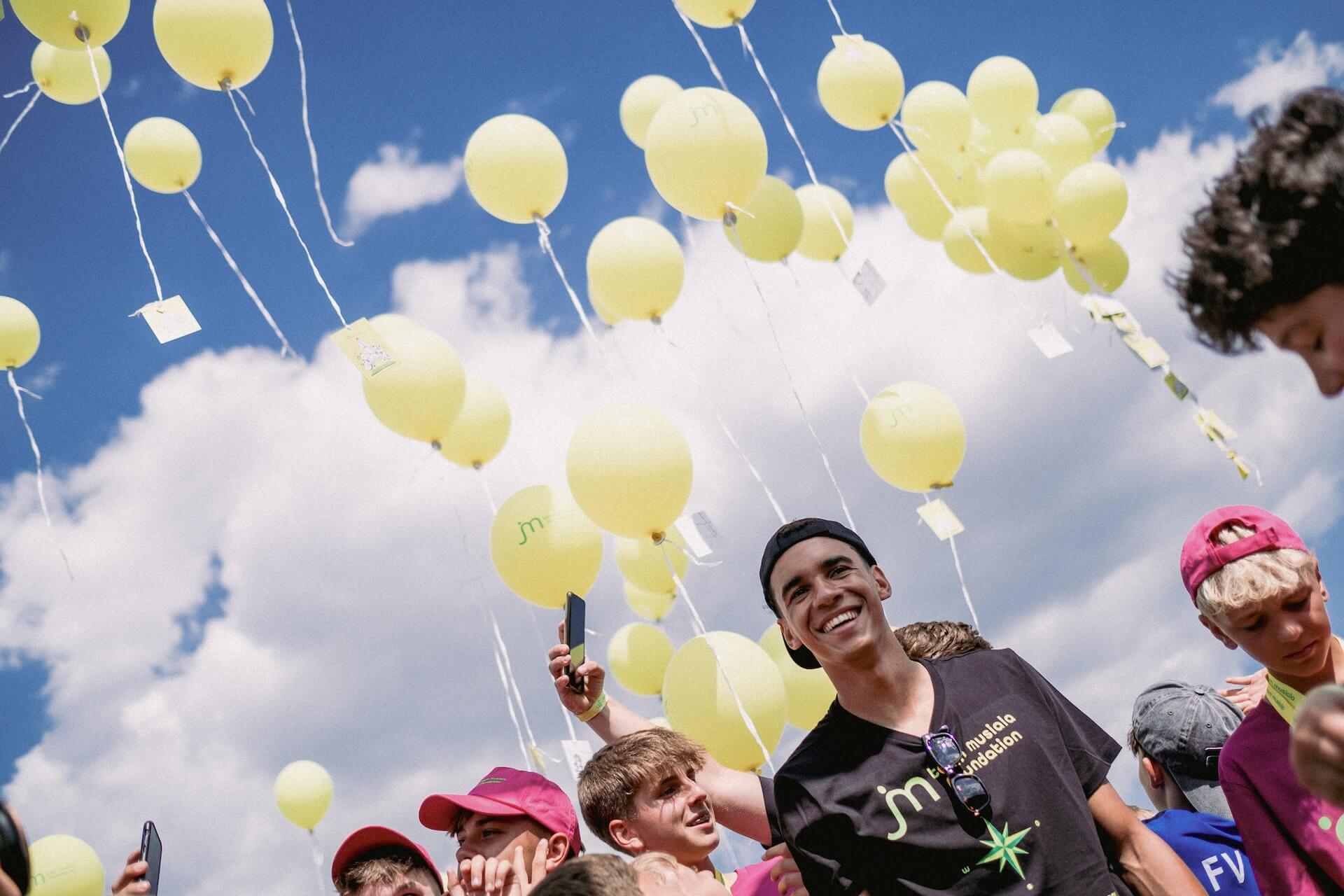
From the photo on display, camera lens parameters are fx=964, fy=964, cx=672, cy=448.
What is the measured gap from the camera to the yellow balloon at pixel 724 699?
301 cm

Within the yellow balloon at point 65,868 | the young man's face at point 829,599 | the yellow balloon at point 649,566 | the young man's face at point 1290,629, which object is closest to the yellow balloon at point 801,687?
the yellow balloon at point 649,566

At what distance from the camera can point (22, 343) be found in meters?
3.86

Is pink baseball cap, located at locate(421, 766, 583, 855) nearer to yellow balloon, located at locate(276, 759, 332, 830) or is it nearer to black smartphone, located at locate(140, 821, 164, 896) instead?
black smartphone, located at locate(140, 821, 164, 896)

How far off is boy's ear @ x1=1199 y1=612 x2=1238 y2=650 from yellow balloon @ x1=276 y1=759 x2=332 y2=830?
14.2ft

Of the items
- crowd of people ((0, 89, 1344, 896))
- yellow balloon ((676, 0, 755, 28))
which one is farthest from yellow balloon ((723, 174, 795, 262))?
crowd of people ((0, 89, 1344, 896))

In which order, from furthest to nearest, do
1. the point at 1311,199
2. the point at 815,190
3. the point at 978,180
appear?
1. the point at 978,180
2. the point at 815,190
3. the point at 1311,199

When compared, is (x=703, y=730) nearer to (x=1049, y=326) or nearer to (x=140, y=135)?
(x=1049, y=326)

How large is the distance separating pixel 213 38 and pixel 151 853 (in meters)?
2.56

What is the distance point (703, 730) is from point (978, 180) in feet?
10.7

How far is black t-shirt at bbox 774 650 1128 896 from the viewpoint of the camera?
144 centimetres

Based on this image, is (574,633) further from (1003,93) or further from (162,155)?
(1003,93)

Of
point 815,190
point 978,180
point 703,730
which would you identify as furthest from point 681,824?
point 978,180

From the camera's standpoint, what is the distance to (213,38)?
3.19m

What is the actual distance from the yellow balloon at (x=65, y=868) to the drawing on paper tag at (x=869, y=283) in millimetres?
3900
